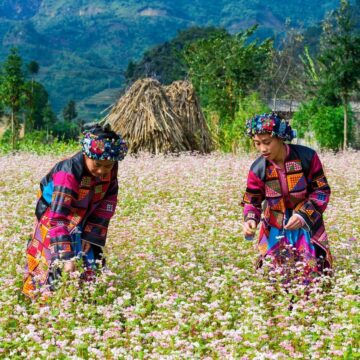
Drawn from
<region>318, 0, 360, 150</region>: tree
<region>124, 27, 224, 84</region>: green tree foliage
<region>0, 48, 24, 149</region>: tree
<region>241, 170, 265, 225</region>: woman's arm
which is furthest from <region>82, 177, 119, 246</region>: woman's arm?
<region>124, 27, 224, 84</region>: green tree foliage

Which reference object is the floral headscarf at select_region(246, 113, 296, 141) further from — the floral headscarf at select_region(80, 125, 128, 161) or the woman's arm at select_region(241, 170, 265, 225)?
the floral headscarf at select_region(80, 125, 128, 161)

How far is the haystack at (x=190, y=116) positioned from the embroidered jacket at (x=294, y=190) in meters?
13.7

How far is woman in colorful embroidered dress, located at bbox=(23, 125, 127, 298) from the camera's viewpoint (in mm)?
5535

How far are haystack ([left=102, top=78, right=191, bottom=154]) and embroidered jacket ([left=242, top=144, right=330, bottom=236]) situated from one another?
492 inches

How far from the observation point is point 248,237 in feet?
19.6

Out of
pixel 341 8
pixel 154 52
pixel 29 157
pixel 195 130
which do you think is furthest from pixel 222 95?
pixel 154 52

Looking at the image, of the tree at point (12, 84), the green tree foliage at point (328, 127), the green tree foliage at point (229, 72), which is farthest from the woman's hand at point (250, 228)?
the tree at point (12, 84)

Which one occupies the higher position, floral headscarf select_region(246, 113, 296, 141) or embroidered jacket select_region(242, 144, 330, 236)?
floral headscarf select_region(246, 113, 296, 141)

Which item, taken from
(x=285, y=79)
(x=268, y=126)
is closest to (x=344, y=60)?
(x=268, y=126)

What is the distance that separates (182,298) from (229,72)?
30.6 metres

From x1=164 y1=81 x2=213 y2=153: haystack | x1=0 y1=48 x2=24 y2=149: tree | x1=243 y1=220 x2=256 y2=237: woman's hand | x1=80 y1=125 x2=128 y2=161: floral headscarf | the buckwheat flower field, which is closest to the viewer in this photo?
the buckwheat flower field

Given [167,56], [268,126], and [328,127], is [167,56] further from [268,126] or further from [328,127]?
[268,126]

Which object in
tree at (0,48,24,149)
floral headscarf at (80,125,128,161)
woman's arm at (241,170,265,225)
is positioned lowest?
woman's arm at (241,170,265,225)

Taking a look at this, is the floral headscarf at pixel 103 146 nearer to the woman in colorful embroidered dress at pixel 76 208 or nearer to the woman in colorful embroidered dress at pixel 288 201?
the woman in colorful embroidered dress at pixel 76 208
